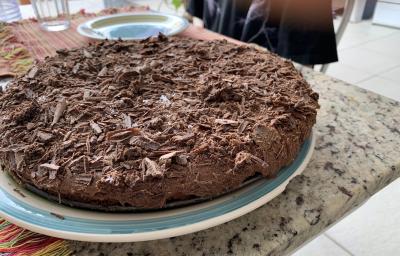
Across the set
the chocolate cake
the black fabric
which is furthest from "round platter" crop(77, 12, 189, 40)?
the chocolate cake

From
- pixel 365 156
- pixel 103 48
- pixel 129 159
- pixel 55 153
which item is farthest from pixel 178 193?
pixel 103 48

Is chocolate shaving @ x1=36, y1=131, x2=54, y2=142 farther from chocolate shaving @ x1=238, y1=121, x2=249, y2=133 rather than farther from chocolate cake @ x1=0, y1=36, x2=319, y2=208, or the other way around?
chocolate shaving @ x1=238, y1=121, x2=249, y2=133

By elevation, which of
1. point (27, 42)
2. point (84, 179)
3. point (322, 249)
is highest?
point (84, 179)

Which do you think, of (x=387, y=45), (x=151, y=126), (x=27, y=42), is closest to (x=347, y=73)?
(x=387, y=45)

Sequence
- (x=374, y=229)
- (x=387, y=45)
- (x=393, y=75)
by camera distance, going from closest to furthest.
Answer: (x=374, y=229), (x=393, y=75), (x=387, y=45)

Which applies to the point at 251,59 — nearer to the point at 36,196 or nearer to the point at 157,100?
the point at 157,100

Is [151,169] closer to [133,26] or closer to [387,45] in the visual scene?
[133,26]
